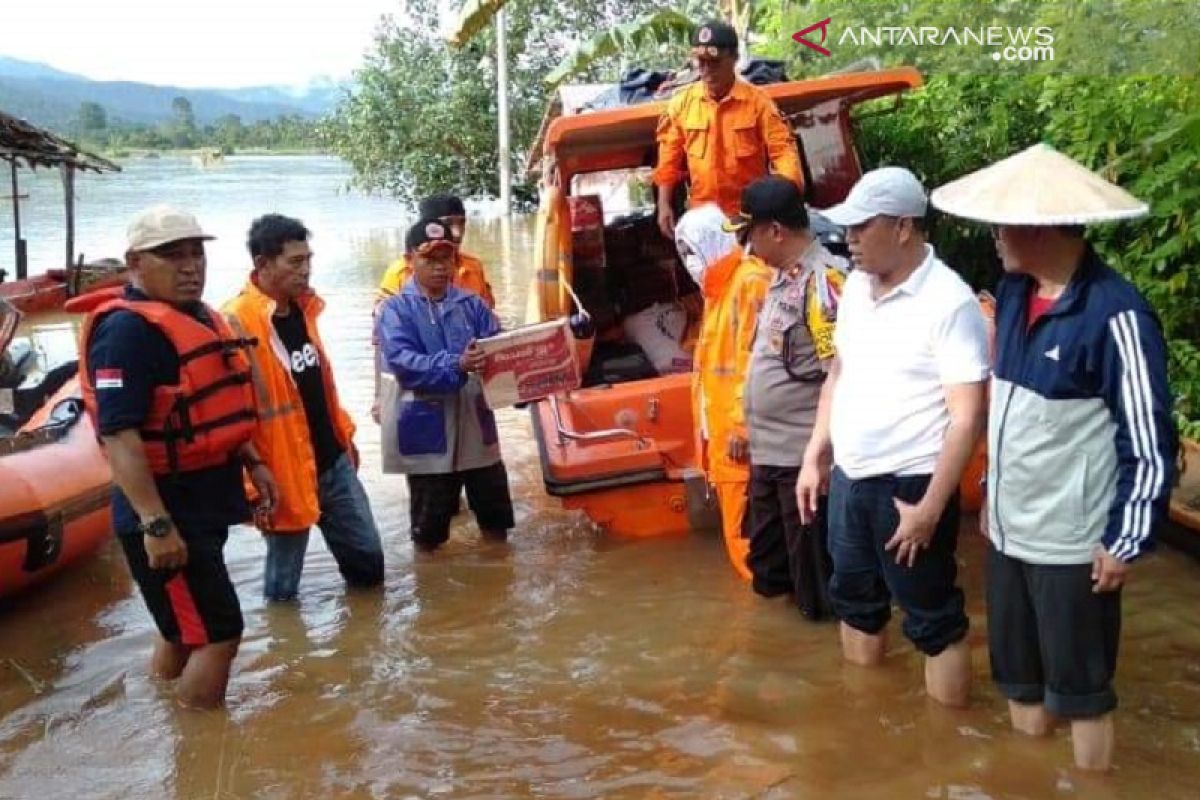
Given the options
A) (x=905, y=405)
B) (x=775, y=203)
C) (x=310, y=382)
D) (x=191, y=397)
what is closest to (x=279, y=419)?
(x=310, y=382)

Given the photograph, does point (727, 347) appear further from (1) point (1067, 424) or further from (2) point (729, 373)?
(1) point (1067, 424)

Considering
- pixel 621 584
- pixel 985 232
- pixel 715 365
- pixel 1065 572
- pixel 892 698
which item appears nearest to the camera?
pixel 1065 572

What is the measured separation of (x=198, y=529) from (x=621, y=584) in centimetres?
218

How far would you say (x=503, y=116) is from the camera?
2400cm

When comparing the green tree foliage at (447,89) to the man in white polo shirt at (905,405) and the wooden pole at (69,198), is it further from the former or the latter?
the man in white polo shirt at (905,405)

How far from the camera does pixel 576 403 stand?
19.1 ft

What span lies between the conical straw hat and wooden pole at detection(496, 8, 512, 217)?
21201 millimetres

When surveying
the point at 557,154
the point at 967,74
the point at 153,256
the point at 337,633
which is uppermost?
the point at 967,74

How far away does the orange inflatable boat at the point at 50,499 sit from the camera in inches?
203

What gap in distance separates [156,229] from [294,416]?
3.85ft

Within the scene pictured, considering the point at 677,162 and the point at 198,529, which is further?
the point at 677,162

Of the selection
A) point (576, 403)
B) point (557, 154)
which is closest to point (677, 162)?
point (557, 154)

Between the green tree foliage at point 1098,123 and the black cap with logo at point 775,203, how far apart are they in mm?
2186

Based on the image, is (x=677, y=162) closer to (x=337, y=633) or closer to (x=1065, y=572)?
(x=337, y=633)
